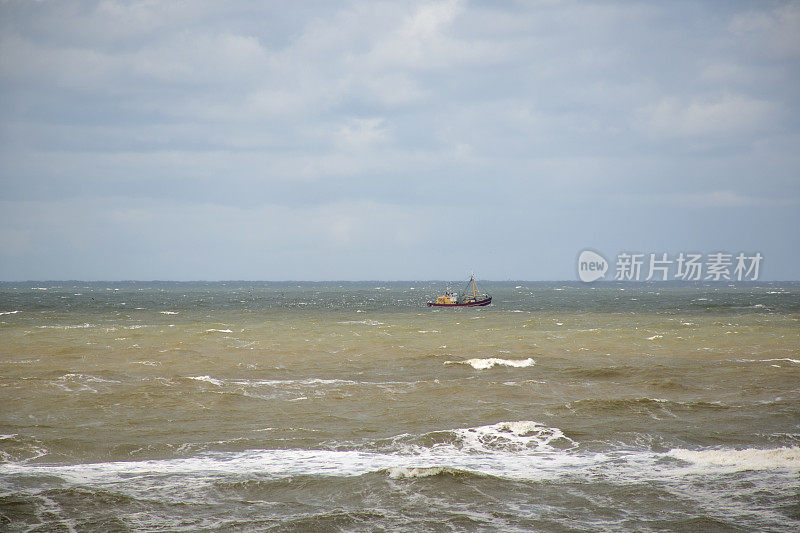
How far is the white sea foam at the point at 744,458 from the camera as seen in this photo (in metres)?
16.7

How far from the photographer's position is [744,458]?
17484 millimetres

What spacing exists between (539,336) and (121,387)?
35.5 m

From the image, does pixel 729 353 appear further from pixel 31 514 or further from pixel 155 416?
pixel 31 514

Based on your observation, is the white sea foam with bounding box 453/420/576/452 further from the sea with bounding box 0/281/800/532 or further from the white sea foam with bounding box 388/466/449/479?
the white sea foam with bounding box 388/466/449/479

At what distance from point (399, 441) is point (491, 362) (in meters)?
18.3

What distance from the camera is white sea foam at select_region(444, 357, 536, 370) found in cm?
3650

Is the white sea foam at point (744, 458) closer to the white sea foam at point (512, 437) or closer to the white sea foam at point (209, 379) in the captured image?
the white sea foam at point (512, 437)

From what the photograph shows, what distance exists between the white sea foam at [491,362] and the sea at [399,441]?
151 millimetres

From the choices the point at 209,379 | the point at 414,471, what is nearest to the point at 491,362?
the point at 209,379

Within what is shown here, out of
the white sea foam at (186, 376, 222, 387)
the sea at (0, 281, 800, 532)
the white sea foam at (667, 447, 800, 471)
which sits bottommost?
the white sea foam at (186, 376, 222, 387)

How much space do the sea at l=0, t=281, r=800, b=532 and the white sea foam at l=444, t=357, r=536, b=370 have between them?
151 millimetres

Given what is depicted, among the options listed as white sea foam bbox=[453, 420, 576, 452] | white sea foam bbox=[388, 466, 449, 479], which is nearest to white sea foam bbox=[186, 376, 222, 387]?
white sea foam bbox=[453, 420, 576, 452]

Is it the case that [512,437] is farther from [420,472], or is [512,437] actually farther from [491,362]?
[491,362]

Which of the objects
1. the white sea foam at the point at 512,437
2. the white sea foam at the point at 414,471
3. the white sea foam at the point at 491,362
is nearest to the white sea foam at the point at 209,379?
the white sea foam at the point at 491,362
